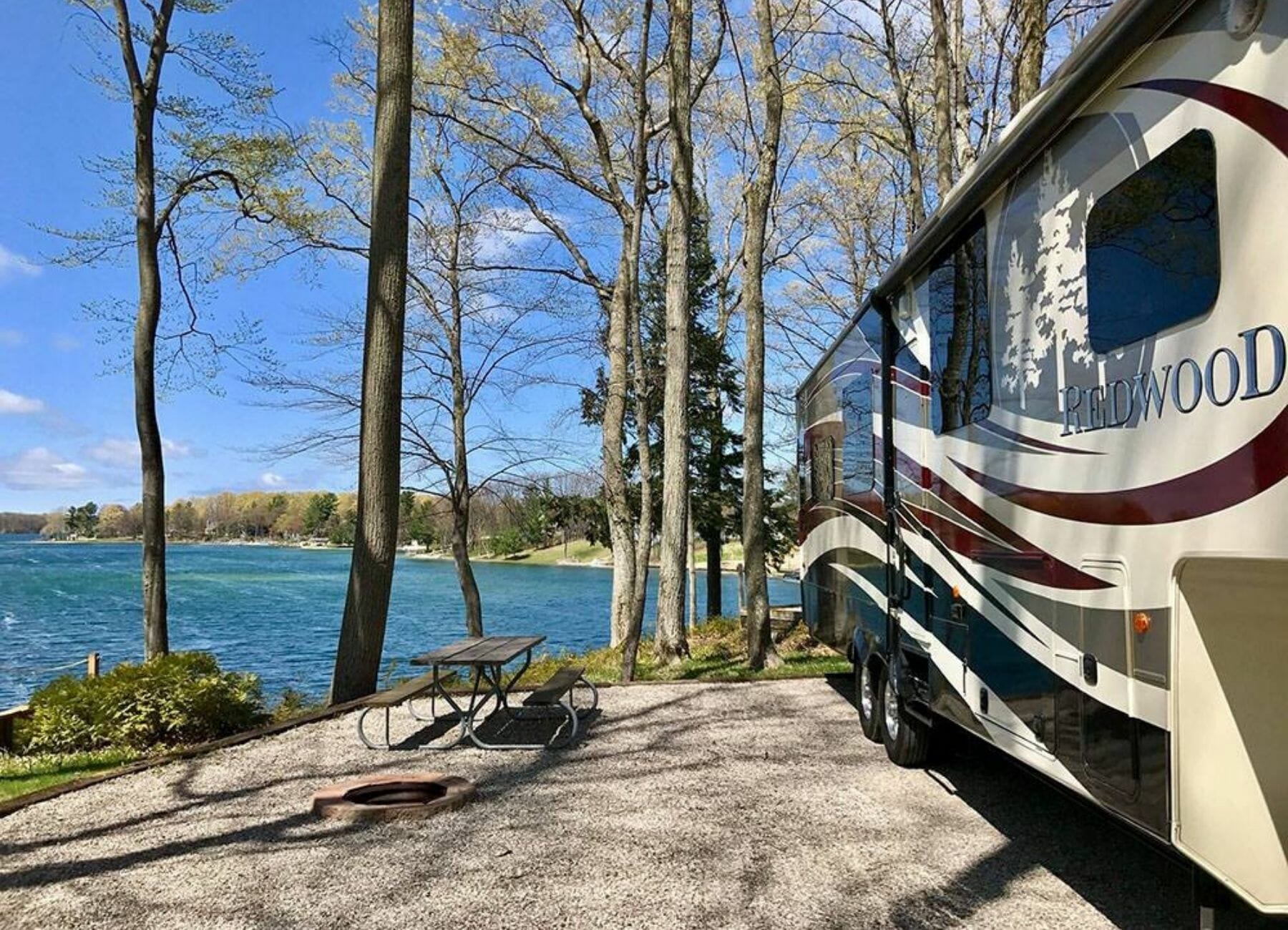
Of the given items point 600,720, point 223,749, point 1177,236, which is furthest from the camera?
point 600,720

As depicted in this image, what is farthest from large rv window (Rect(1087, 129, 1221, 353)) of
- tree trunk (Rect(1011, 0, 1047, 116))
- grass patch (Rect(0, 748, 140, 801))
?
tree trunk (Rect(1011, 0, 1047, 116))

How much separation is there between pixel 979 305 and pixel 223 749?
5.68 m

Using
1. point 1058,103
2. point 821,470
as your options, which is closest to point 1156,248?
point 1058,103

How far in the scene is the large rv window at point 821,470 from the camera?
766 cm

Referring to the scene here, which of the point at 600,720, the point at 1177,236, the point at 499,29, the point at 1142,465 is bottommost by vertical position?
the point at 600,720

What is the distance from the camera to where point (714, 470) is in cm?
2377

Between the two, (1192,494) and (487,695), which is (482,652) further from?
(1192,494)

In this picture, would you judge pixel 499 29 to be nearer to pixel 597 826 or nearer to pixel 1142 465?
pixel 597 826

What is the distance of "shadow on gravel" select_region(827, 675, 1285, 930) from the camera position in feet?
11.7

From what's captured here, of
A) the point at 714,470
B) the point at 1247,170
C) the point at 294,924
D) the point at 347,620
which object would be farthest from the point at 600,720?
the point at 714,470

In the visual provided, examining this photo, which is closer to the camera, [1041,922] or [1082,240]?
[1082,240]

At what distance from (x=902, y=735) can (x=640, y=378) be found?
412 inches

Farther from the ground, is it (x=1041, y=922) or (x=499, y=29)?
(x=499, y=29)

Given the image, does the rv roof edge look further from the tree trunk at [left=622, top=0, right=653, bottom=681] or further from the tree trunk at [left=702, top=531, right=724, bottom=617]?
the tree trunk at [left=702, top=531, right=724, bottom=617]
